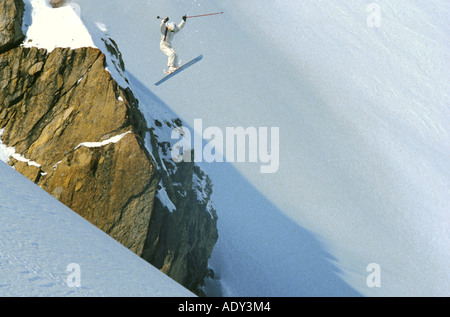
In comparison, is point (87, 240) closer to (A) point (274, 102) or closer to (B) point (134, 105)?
(B) point (134, 105)

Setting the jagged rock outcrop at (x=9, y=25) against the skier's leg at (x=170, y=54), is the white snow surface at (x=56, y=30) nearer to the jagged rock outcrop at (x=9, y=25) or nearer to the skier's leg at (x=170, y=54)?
the jagged rock outcrop at (x=9, y=25)

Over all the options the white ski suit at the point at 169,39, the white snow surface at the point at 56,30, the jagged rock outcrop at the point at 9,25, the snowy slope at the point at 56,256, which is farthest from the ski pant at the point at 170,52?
the snowy slope at the point at 56,256

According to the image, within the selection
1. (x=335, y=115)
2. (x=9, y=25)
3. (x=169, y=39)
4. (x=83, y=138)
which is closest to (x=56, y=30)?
(x=9, y=25)

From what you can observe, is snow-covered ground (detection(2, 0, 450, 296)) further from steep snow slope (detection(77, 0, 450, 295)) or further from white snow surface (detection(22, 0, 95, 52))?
white snow surface (detection(22, 0, 95, 52))

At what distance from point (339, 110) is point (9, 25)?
87.3 metres

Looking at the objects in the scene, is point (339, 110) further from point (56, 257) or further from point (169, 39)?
point (56, 257)

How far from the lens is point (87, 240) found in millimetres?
6703

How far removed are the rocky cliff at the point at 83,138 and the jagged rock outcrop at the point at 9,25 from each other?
0.03 meters

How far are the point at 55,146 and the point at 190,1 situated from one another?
101 meters

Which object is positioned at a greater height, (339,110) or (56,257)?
(339,110)

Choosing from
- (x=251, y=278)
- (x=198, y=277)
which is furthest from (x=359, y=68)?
(x=198, y=277)

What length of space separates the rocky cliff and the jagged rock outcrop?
0.11ft

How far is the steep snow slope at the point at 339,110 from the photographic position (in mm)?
67000

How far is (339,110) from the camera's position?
95.8 m
